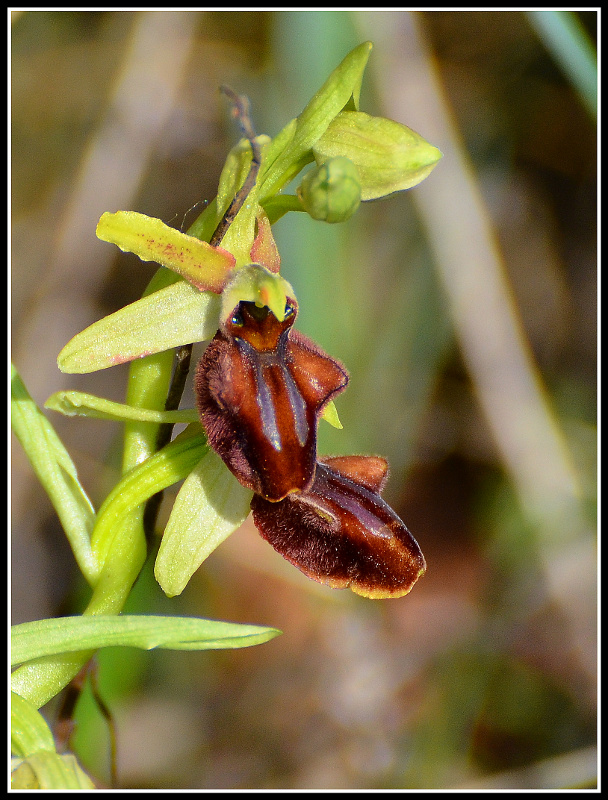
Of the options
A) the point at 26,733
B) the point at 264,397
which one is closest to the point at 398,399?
the point at 264,397

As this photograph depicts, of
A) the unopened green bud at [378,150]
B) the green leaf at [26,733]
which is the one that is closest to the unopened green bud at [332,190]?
the unopened green bud at [378,150]

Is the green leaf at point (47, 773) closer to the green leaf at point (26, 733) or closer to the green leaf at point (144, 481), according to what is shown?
the green leaf at point (26, 733)

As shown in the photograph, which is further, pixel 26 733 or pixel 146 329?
A: pixel 146 329

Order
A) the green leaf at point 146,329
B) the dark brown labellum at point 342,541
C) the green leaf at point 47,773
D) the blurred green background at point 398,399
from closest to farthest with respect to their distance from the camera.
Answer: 1. the green leaf at point 47,773
2. the green leaf at point 146,329
3. the dark brown labellum at point 342,541
4. the blurred green background at point 398,399

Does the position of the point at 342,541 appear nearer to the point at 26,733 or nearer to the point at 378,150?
the point at 26,733

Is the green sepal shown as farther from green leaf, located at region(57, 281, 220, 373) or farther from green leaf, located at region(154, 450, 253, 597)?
green leaf, located at region(154, 450, 253, 597)

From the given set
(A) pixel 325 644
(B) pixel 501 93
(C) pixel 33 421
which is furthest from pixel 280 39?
(A) pixel 325 644

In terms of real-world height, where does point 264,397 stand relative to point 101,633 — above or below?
above
